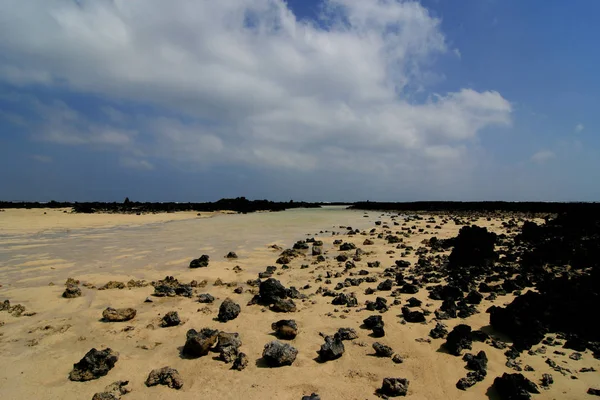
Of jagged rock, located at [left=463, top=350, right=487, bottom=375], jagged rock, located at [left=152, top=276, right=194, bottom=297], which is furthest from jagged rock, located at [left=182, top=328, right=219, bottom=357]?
jagged rock, located at [left=463, top=350, right=487, bottom=375]

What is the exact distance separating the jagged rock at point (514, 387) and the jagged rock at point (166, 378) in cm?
427

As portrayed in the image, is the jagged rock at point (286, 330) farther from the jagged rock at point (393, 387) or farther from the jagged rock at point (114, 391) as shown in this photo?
the jagged rock at point (114, 391)

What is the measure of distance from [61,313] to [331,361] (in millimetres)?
5885

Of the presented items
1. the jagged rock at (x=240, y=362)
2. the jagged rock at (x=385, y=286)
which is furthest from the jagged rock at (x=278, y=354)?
the jagged rock at (x=385, y=286)

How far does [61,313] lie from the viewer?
7.25m

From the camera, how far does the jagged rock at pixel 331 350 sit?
5.38 m

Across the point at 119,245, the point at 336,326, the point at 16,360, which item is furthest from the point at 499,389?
the point at 119,245

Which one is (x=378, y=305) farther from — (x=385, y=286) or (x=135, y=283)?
(x=135, y=283)

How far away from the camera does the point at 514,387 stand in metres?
4.33

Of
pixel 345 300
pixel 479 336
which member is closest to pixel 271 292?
pixel 345 300

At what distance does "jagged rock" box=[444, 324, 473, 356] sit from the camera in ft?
18.3

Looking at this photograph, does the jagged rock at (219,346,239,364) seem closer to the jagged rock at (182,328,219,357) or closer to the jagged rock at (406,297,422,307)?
the jagged rock at (182,328,219,357)

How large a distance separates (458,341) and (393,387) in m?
1.80

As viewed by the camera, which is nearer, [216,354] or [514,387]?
[514,387]
